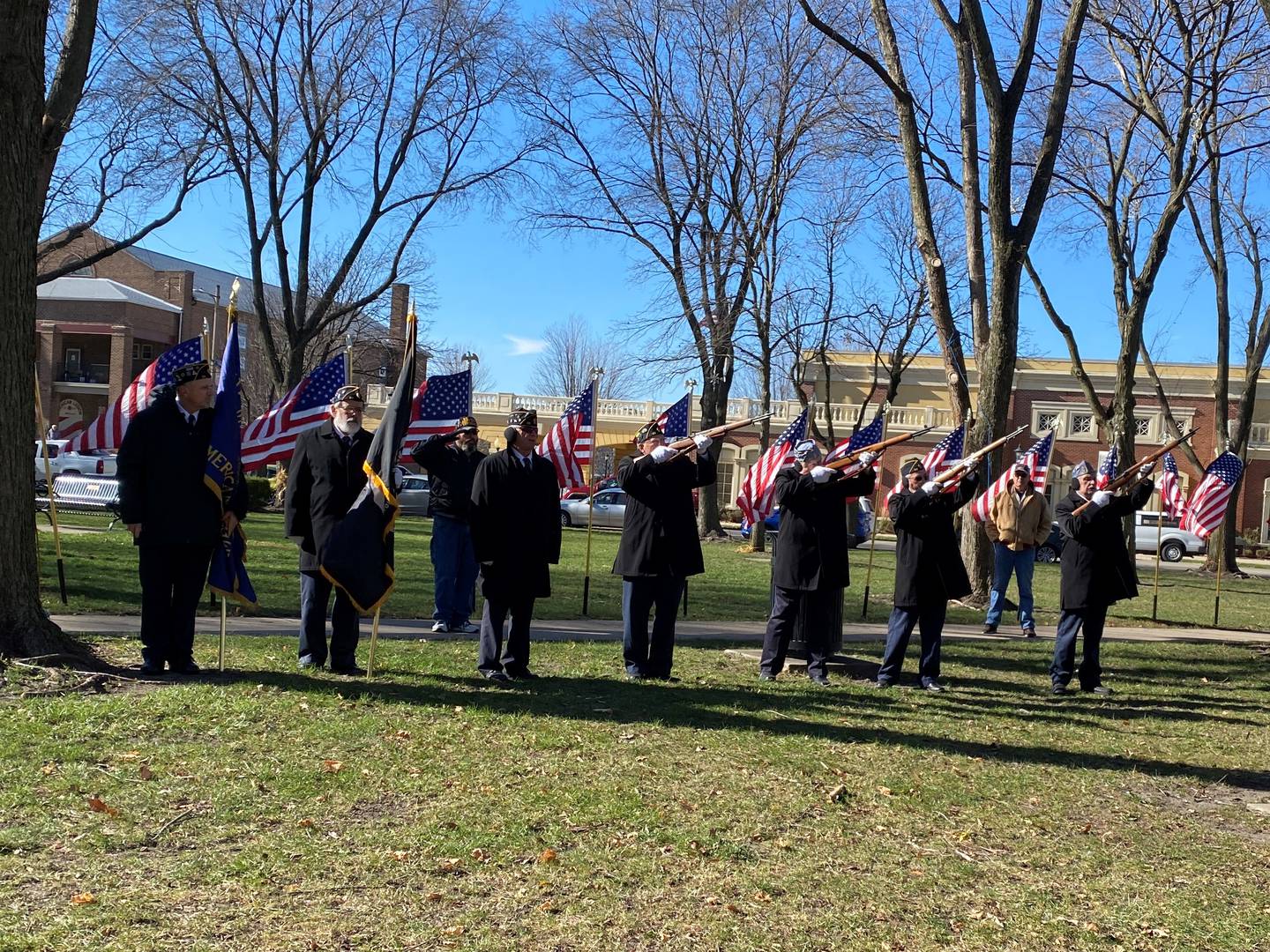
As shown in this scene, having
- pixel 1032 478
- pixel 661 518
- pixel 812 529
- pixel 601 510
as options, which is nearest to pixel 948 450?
pixel 1032 478

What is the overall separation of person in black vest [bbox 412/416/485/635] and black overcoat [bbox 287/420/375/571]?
2382 mm

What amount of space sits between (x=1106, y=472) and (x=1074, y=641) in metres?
3.52

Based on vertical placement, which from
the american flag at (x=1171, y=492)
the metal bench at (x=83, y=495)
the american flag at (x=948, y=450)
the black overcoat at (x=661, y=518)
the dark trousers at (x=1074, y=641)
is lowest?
the dark trousers at (x=1074, y=641)

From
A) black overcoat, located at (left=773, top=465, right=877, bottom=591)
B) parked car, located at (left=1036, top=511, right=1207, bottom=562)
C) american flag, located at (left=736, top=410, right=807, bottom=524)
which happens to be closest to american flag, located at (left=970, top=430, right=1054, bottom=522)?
american flag, located at (left=736, top=410, right=807, bottom=524)

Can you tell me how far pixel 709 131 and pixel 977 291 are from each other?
1433 cm

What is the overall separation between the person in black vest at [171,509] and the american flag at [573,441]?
628 cm

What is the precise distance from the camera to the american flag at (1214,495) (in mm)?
16891

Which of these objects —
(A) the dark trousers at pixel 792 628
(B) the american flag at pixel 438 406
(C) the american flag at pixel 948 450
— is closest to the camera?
(A) the dark trousers at pixel 792 628

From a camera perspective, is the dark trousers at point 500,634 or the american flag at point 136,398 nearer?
the dark trousers at point 500,634

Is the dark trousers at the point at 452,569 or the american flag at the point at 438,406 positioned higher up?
the american flag at the point at 438,406

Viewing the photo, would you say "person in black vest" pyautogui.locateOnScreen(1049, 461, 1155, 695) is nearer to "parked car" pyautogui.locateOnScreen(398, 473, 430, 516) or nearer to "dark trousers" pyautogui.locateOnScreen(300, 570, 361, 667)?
"dark trousers" pyautogui.locateOnScreen(300, 570, 361, 667)

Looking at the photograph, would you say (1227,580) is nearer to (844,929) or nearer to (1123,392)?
(1123,392)

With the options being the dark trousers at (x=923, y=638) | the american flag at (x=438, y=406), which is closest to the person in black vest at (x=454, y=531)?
the american flag at (x=438, y=406)

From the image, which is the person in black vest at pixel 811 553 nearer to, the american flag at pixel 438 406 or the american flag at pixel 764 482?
the american flag at pixel 764 482
